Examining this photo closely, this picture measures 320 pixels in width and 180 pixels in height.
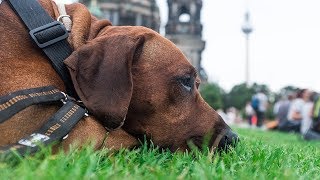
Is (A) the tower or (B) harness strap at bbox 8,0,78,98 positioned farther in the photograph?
(A) the tower

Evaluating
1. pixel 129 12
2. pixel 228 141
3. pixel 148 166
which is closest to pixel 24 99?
pixel 148 166

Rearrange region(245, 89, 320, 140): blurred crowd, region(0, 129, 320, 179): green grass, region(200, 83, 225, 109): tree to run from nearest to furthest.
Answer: region(0, 129, 320, 179): green grass → region(245, 89, 320, 140): blurred crowd → region(200, 83, 225, 109): tree

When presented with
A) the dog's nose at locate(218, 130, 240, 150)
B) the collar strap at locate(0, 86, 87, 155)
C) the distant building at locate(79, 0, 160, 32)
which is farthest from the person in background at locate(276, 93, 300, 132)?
the distant building at locate(79, 0, 160, 32)

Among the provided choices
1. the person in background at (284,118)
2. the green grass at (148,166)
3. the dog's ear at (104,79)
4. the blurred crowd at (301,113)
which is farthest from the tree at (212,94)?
the dog's ear at (104,79)

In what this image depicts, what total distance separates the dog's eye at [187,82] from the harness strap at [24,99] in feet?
2.62

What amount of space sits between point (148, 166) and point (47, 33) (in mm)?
1061

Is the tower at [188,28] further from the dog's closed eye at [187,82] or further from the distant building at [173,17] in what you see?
the dog's closed eye at [187,82]

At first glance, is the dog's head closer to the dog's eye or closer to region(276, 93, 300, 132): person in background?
the dog's eye

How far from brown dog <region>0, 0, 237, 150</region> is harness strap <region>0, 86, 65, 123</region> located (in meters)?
0.04

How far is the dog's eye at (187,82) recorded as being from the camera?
348 cm

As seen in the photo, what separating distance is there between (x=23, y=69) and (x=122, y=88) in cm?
56

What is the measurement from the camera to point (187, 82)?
3.53 meters

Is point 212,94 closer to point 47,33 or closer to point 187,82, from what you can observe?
point 187,82

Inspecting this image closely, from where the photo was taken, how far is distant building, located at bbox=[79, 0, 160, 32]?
66456 millimetres
